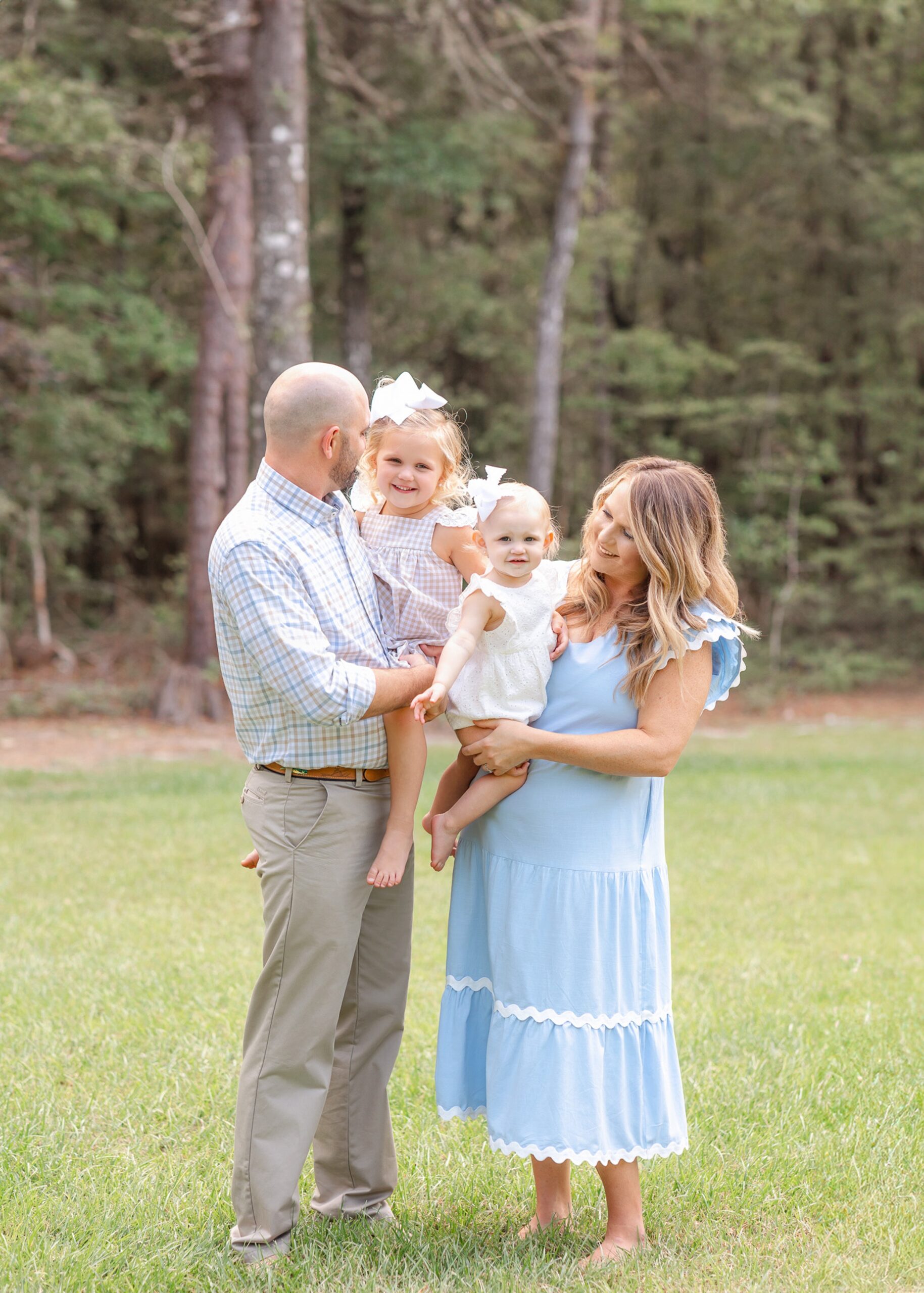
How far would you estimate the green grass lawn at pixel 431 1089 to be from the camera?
306cm

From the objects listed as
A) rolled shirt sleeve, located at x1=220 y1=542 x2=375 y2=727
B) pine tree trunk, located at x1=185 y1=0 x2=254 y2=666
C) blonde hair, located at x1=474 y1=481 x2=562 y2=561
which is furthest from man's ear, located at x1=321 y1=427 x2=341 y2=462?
pine tree trunk, located at x1=185 y1=0 x2=254 y2=666

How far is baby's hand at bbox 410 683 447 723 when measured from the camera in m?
2.71

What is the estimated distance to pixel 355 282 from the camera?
58.0 ft

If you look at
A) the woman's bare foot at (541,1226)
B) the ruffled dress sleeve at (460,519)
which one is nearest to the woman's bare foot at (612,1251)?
the woman's bare foot at (541,1226)

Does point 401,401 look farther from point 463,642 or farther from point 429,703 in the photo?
point 429,703

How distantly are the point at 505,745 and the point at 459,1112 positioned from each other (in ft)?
3.07

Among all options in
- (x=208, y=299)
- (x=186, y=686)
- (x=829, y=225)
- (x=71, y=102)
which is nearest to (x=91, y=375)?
(x=208, y=299)

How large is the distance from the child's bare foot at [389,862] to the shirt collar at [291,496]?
0.73 m

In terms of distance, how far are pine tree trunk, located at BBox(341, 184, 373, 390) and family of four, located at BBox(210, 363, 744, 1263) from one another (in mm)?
14911

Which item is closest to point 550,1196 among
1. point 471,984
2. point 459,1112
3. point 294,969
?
point 459,1112

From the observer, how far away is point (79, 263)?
1691 centimetres

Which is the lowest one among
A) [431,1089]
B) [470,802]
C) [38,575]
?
[431,1089]

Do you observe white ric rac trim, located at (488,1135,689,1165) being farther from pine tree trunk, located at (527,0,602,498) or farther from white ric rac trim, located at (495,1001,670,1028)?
pine tree trunk, located at (527,0,602,498)

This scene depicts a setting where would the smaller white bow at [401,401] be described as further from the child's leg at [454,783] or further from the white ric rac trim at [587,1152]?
the white ric rac trim at [587,1152]
